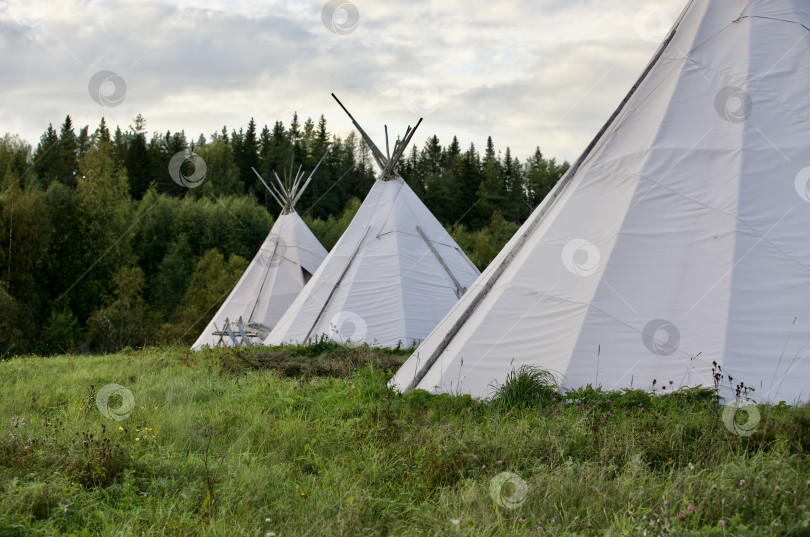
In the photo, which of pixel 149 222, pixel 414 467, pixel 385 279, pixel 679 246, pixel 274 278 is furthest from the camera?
pixel 149 222

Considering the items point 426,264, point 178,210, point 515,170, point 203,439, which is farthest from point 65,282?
point 515,170

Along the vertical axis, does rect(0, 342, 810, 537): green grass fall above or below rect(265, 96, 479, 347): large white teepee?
below

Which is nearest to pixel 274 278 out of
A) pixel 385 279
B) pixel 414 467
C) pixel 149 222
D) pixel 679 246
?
pixel 385 279

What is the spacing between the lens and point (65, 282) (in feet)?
85.6

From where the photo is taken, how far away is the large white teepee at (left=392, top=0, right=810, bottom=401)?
3840 mm

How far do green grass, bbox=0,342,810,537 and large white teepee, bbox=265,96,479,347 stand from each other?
205 inches

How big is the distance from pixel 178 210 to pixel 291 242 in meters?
19.4

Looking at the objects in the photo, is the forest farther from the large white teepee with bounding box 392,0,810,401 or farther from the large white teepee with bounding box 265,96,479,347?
the large white teepee with bounding box 392,0,810,401

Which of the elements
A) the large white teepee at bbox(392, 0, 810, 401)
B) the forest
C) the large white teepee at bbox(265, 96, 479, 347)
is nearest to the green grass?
the large white teepee at bbox(392, 0, 810, 401)

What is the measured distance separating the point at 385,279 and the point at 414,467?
7.09 meters

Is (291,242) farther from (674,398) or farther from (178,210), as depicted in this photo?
(178,210)

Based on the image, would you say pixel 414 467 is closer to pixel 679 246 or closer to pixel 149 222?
pixel 679 246

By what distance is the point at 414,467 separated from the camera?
9.66 ft

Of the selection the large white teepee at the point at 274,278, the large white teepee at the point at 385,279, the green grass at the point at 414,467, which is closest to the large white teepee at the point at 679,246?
the green grass at the point at 414,467
